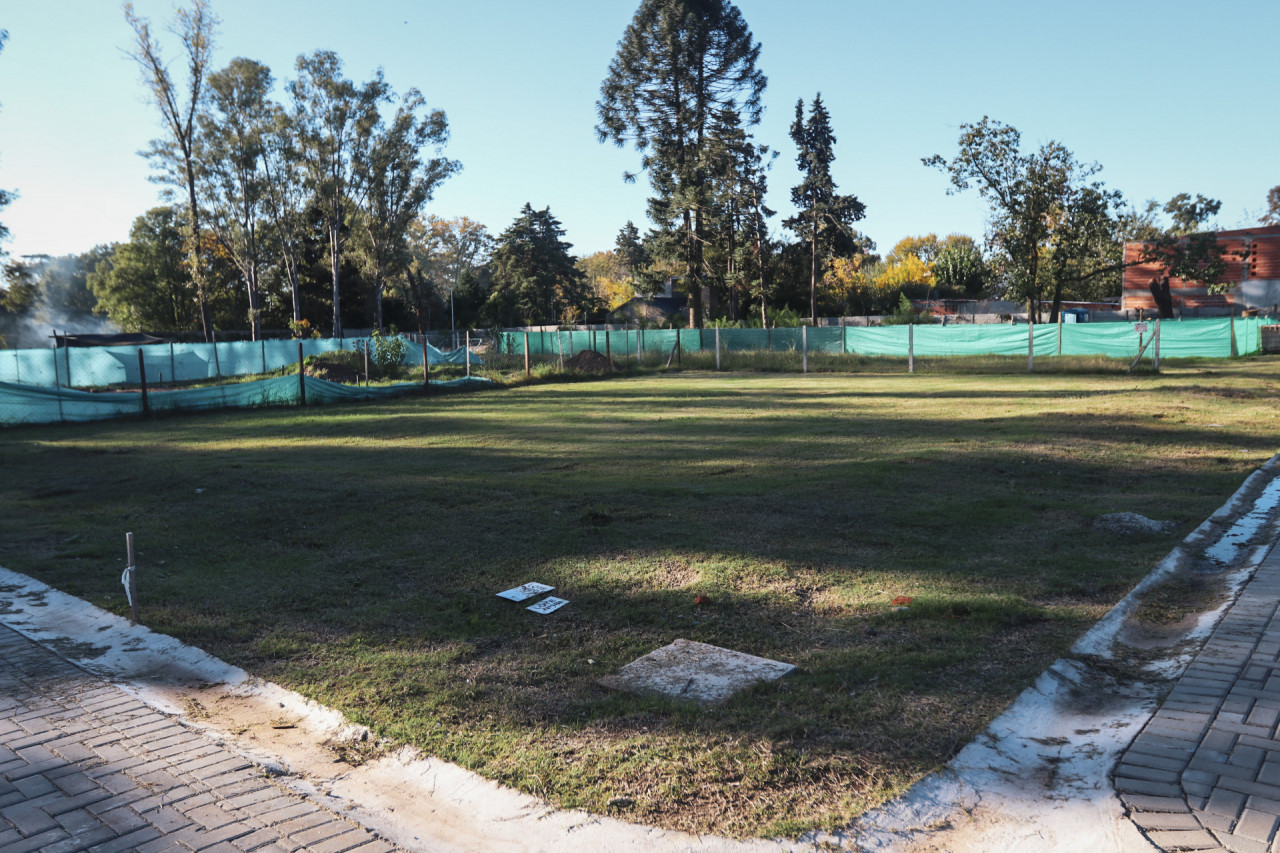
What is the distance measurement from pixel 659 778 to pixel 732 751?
35cm

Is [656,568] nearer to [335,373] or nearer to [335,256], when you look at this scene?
[335,373]

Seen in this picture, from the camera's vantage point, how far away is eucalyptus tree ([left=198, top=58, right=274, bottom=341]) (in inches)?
1850

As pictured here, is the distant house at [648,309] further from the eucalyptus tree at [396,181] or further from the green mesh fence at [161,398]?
the green mesh fence at [161,398]

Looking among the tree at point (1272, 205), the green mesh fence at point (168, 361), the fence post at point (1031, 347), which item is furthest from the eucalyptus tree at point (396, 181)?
Result: the tree at point (1272, 205)

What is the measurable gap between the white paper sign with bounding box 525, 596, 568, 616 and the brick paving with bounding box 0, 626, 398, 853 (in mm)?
1930

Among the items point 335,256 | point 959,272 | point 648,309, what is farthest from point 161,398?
point 959,272

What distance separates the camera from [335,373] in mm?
28906

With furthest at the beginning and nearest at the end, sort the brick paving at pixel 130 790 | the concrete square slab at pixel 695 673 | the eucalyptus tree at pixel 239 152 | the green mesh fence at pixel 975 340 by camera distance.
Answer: the eucalyptus tree at pixel 239 152 < the green mesh fence at pixel 975 340 < the concrete square slab at pixel 695 673 < the brick paving at pixel 130 790

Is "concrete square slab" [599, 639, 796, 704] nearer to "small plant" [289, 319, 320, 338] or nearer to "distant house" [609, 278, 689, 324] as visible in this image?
"small plant" [289, 319, 320, 338]

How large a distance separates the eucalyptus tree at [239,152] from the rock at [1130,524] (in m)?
48.8

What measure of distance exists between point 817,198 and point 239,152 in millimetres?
35585

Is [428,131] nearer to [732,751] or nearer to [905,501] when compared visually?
[905,501]

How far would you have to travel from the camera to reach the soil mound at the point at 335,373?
94.5ft

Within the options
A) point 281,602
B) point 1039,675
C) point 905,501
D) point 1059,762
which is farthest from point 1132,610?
point 281,602
